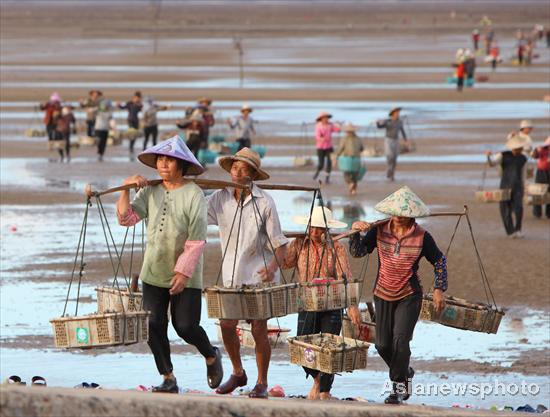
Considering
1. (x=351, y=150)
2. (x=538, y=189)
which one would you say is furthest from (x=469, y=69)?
(x=538, y=189)

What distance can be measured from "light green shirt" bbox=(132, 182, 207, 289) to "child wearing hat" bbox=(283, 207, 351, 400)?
4.36 feet

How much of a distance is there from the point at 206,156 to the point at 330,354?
22.2m

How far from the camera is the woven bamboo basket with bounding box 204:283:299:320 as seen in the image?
10.3 metres

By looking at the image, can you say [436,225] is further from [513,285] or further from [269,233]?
[269,233]

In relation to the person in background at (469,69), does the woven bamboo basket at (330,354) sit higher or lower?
lower

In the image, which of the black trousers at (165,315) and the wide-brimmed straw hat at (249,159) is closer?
the black trousers at (165,315)

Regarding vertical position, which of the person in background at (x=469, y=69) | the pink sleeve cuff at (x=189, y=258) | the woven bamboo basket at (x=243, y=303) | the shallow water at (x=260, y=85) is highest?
the person in background at (x=469, y=69)

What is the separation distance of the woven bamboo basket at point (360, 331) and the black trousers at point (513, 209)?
10.2 meters

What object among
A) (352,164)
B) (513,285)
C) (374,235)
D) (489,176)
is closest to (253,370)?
(374,235)

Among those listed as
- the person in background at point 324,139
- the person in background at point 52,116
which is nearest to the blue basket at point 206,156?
the person in background at point 324,139

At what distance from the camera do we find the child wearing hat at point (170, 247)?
10.2 m

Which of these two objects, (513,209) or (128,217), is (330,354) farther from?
(513,209)

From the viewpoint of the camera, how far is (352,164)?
27328mm

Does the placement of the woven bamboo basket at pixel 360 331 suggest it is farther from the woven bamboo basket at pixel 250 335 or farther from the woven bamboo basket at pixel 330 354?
the woven bamboo basket at pixel 330 354
